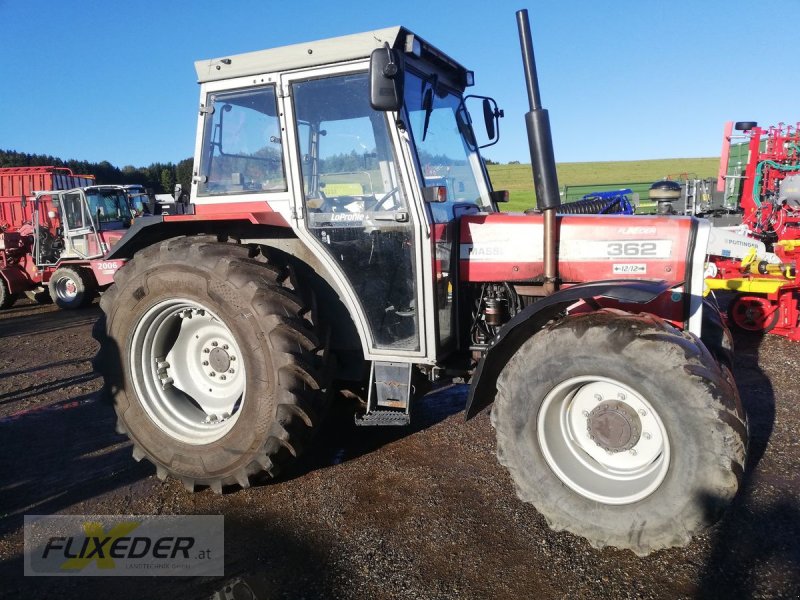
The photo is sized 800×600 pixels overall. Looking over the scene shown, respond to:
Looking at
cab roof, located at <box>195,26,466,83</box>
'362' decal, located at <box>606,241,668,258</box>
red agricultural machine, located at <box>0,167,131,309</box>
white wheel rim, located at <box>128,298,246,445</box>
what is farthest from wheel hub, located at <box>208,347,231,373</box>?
red agricultural machine, located at <box>0,167,131,309</box>

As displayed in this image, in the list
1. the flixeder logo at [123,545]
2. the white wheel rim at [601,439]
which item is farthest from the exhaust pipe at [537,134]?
the flixeder logo at [123,545]

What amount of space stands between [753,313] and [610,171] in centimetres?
3093

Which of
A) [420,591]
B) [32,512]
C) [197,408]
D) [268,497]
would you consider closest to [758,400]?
[420,591]

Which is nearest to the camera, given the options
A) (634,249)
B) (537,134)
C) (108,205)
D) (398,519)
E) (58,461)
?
(537,134)

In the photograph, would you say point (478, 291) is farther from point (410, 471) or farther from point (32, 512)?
point (32, 512)

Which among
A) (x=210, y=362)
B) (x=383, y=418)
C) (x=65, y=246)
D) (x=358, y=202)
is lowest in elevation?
(x=383, y=418)

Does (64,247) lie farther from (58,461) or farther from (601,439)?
(601,439)

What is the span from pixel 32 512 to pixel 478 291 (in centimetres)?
294

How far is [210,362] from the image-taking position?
3.73 meters

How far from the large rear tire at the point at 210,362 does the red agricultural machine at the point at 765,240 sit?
2.79 m

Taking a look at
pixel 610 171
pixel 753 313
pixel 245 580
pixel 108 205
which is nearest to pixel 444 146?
pixel 245 580

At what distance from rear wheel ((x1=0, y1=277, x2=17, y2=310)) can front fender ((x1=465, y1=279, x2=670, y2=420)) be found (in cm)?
1228

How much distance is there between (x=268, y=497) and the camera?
3428 mm

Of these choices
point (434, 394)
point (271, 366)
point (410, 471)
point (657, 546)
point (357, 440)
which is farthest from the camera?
point (434, 394)
